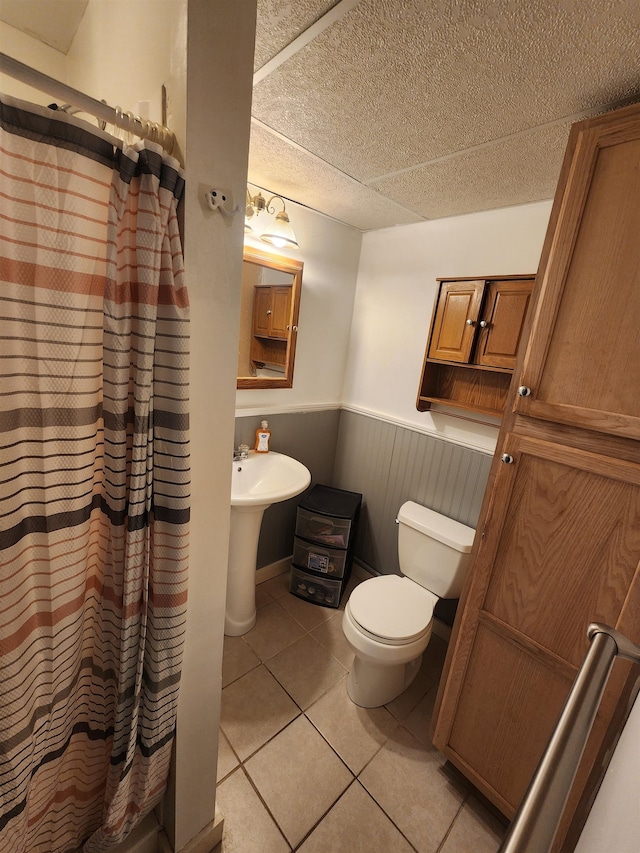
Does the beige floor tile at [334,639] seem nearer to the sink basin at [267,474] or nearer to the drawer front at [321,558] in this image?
the drawer front at [321,558]

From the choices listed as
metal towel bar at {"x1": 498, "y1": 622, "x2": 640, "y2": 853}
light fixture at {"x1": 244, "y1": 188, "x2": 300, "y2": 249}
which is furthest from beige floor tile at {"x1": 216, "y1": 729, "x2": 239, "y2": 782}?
light fixture at {"x1": 244, "y1": 188, "x2": 300, "y2": 249}

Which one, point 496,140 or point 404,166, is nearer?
point 496,140

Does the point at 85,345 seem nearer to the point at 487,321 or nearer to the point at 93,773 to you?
the point at 93,773

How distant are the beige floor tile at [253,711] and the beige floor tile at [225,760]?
0.06 ft

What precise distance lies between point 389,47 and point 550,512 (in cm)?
129

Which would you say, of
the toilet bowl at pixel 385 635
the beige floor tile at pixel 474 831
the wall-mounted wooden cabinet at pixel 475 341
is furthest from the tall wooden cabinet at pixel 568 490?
the wall-mounted wooden cabinet at pixel 475 341

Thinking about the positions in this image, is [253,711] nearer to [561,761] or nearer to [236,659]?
[236,659]

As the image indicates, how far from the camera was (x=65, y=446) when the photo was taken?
622mm

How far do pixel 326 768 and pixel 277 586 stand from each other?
1.02 meters

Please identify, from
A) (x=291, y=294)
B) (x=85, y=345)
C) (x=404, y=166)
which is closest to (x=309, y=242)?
(x=291, y=294)

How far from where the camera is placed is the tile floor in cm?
116

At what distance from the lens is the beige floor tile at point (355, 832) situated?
1125mm

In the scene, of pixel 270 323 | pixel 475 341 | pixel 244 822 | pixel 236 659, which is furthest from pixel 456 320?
pixel 244 822

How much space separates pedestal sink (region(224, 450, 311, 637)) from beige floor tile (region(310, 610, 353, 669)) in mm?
380
